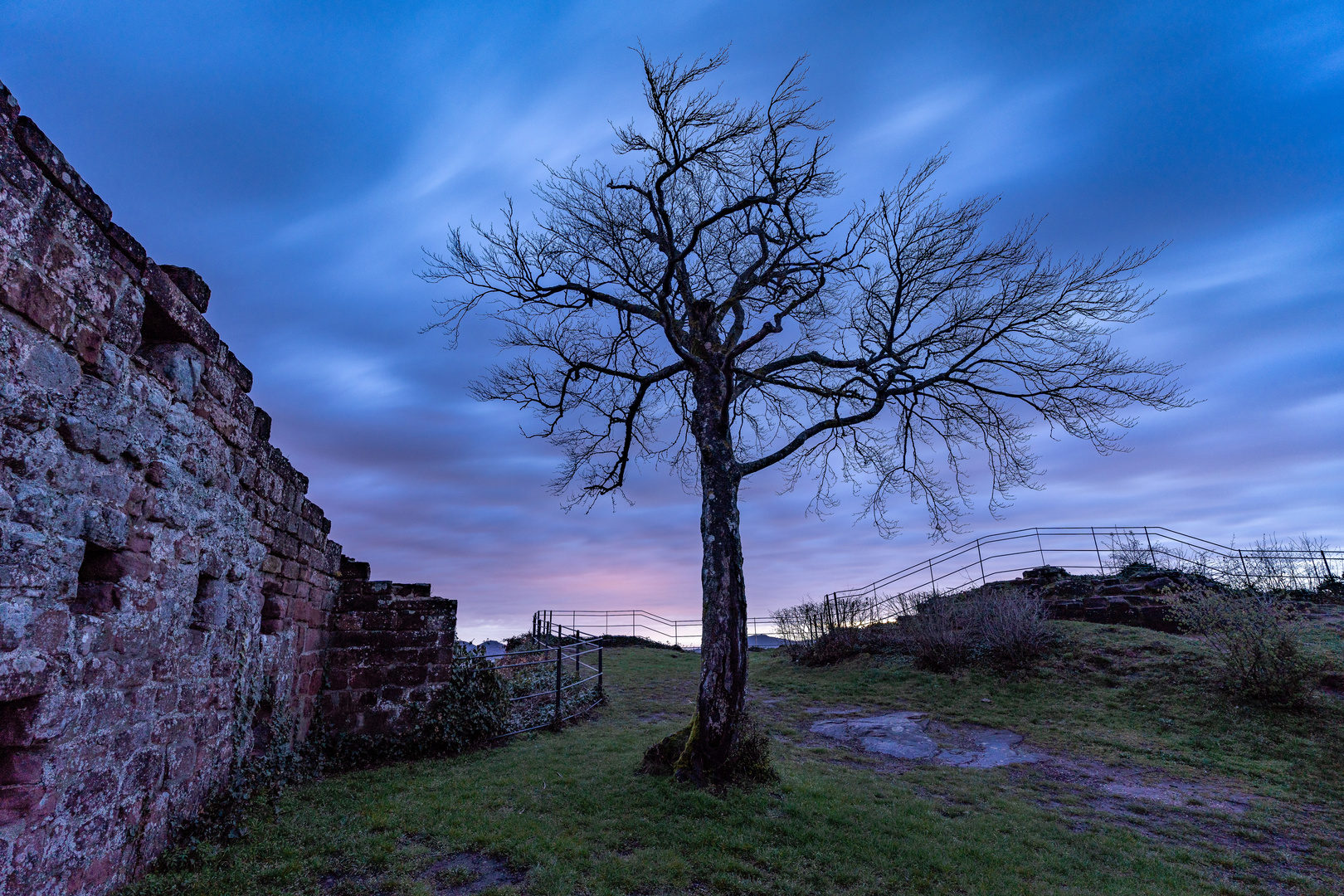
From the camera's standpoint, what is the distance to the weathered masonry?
280 cm

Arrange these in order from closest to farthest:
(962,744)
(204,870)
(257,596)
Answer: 1. (204,870)
2. (257,596)
3. (962,744)

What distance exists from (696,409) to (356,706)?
5923 millimetres

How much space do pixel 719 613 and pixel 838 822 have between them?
2.37 meters

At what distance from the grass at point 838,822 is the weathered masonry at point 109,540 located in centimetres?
76

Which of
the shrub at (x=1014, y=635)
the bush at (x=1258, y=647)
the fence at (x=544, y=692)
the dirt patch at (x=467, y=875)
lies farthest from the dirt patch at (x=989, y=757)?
the dirt patch at (x=467, y=875)

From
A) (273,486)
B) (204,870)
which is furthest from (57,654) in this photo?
(273,486)

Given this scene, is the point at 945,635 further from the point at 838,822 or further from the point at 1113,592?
the point at 838,822

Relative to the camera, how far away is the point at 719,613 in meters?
7.20

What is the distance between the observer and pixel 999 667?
13102mm

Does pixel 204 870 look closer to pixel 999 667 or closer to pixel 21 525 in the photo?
pixel 21 525

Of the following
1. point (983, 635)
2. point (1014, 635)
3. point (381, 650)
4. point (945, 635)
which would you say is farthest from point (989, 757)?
point (381, 650)

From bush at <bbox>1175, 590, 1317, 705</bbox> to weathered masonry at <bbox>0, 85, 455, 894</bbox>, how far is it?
1423 centimetres

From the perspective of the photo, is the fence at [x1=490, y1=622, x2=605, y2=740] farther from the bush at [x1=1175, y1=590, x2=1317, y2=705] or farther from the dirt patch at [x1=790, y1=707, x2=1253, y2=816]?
the bush at [x1=1175, y1=590, x2=1317, y2=705]

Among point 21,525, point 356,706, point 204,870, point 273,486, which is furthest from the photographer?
point 356,706
